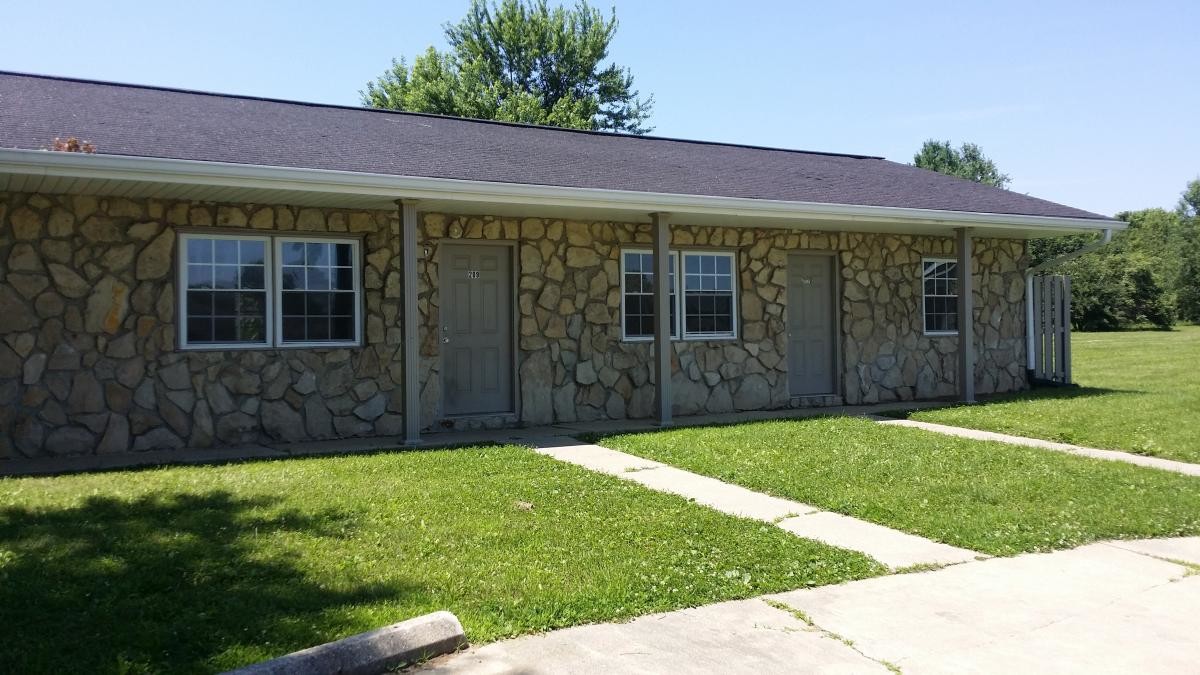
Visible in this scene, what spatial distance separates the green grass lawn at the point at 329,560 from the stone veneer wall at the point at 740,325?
375 centimetres

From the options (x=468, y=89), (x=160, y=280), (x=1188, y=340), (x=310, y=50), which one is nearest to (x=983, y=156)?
(x=1188, y=340)

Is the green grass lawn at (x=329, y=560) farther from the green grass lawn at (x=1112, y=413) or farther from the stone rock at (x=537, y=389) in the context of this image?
the green grass lawn at (x=1112, y=413)

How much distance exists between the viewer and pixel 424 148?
33.0ft

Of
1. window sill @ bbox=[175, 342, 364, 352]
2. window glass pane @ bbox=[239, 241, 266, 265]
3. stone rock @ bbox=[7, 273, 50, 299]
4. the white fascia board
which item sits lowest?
window sill @ bbox=[175, 342, 364, 352]

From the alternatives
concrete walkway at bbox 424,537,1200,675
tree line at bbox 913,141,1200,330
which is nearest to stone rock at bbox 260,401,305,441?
concrete walkway at bbox 424,537,1200,675

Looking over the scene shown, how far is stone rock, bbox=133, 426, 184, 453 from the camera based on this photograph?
8.54 metres

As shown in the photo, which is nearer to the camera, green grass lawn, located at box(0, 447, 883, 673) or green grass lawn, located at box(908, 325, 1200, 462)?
green grass lawn, located at box(0, 447, 883, 673)

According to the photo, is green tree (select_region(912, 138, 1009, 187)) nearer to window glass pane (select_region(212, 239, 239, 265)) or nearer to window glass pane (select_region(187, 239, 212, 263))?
window glass pane (select_region(212, 239, 239, 265))

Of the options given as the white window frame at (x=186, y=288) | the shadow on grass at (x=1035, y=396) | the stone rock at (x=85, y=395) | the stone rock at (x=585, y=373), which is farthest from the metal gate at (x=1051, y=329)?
the stone rock at (x=85, y=395)

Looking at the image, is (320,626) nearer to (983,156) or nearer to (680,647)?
(680,647)

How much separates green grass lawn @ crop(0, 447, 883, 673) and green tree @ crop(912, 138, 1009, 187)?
49.2 m

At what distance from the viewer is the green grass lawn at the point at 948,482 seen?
5605mm

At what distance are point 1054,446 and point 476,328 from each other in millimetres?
6261

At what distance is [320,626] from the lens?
12.2ft
